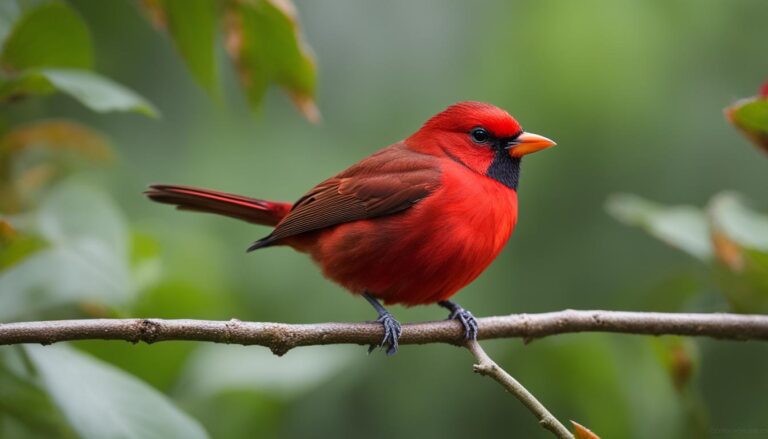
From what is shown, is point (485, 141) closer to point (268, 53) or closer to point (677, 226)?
point (677, 226)

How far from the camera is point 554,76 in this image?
513 centimetres

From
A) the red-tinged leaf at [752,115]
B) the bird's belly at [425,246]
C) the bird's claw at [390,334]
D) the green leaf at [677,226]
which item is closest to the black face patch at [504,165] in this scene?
the bird's belly at [425,246]

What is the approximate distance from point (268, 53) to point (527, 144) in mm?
1248

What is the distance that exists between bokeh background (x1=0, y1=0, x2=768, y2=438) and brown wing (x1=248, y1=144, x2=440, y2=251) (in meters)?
0.65

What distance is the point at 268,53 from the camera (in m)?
3.03

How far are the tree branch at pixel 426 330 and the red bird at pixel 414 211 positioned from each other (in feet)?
0.32

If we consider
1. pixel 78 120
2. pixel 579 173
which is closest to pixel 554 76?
pixel 579 173

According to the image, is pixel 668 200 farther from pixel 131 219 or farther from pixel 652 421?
pixel 131 219

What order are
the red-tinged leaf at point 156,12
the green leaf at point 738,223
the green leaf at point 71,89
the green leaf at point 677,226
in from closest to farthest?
the green leaf at point 71,89 < the red-tinged leaf at point 156,12 < the green leaf at point 738,223 < the green leaf at point 677,226

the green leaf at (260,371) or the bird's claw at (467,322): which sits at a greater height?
the bird's claw at (467,322)

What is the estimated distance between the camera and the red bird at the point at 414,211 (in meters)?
3.47

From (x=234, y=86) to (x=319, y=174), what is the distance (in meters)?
1.25

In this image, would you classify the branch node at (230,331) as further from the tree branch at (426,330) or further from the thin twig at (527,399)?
the thin twig at (527,399)

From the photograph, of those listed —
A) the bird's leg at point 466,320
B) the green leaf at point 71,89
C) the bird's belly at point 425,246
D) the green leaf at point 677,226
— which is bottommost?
the bird's leg at point 466,320
